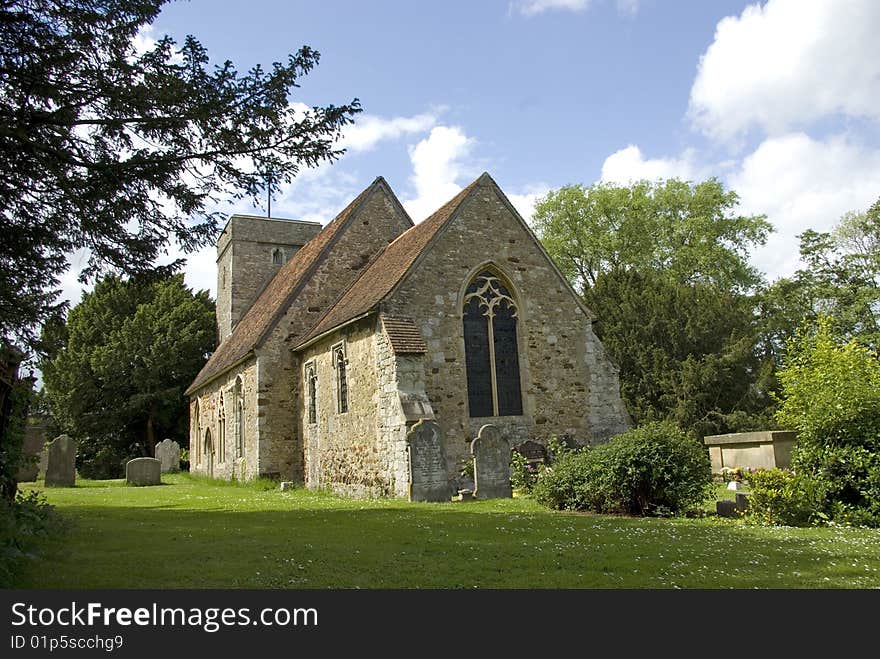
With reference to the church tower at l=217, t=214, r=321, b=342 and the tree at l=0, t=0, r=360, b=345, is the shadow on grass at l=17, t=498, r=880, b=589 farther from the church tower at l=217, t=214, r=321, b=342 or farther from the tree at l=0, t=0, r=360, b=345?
the church tower at l=217, t=214, r=321, b=342

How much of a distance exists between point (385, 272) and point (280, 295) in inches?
259

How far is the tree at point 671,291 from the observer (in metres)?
26.9

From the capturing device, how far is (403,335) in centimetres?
1500

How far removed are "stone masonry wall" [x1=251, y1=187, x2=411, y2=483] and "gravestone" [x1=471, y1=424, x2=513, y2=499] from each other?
781 cm

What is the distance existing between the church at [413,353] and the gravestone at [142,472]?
4782 millimetres

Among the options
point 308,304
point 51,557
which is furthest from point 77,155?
point 308,304

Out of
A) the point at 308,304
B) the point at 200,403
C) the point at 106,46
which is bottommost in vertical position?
the point at 200,403

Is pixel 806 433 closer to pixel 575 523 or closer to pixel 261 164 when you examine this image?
pixel 575 523

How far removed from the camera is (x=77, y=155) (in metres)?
9.36

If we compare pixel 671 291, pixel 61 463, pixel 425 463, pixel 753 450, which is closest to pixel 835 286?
pixel 671 291

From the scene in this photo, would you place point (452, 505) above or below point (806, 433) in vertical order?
below

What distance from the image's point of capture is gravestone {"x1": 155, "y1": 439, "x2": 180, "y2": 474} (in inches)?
1282

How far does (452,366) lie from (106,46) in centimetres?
992

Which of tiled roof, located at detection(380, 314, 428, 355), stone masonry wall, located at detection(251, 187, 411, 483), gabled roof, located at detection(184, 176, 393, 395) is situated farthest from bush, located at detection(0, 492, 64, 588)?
gabled roof, located at detection(184, 176, 393, 395)
